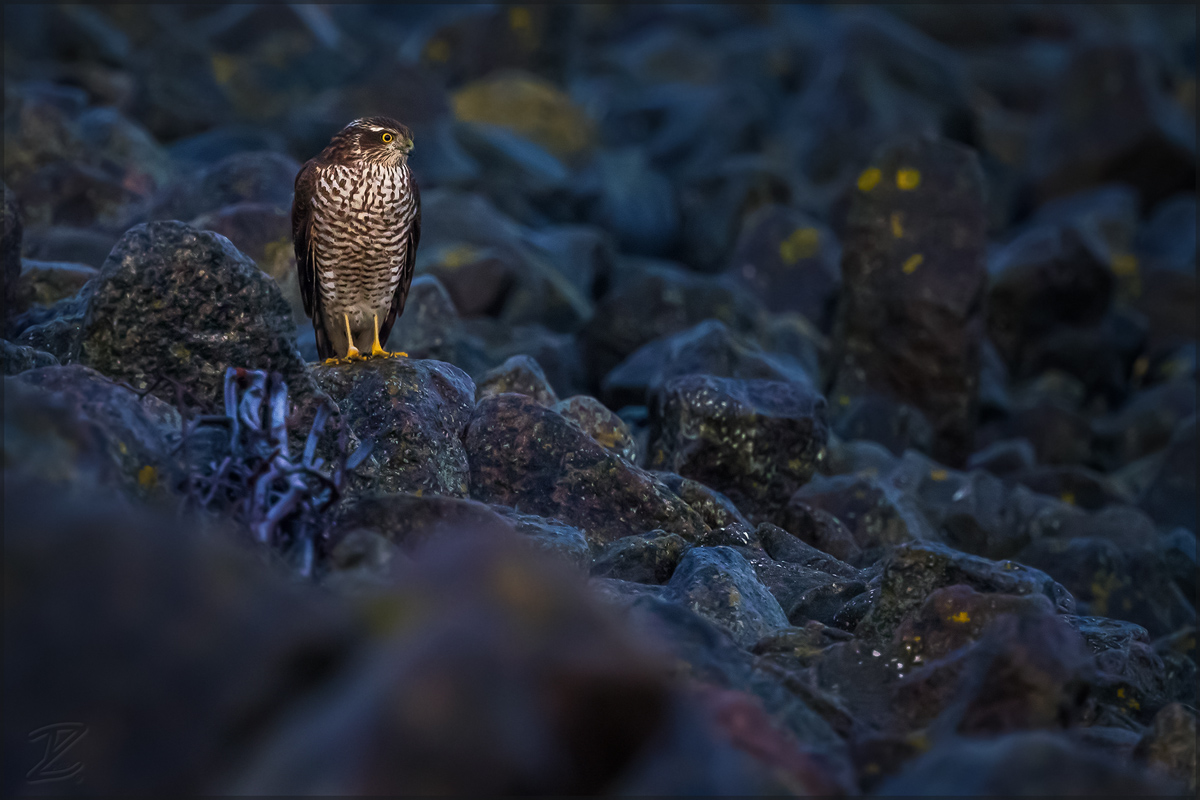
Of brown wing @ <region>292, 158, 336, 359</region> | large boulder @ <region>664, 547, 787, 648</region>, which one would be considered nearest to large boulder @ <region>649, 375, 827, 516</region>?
brown wing @ <region>292, 158, 336, 359</region>

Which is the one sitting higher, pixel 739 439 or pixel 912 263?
pixel 912 263

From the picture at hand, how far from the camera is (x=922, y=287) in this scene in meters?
13.4

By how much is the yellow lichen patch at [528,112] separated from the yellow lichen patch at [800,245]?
255 inches

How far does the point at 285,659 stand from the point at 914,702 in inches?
92.4

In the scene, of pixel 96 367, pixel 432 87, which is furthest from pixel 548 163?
pixel 96 367

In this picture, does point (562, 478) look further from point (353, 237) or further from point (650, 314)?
point (650, 314)

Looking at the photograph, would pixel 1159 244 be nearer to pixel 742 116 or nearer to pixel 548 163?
pixel 742 116

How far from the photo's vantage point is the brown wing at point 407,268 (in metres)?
7.78

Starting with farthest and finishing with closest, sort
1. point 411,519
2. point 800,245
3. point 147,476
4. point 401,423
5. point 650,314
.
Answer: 1. point 800,245
2. point 650,314
3. point 401,423
4. point 411,519
5. point 147,476

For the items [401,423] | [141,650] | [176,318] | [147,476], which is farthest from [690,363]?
[141,650]

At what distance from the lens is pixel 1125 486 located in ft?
43.2

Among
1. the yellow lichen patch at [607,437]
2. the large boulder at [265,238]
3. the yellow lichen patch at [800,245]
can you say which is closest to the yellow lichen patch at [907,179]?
the yellow lichen patch at [800,245]

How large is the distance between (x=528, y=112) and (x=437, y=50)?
10.9ft

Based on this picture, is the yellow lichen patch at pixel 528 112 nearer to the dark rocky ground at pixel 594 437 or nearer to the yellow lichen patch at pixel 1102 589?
the dark rocky ground at pixel 594 437
